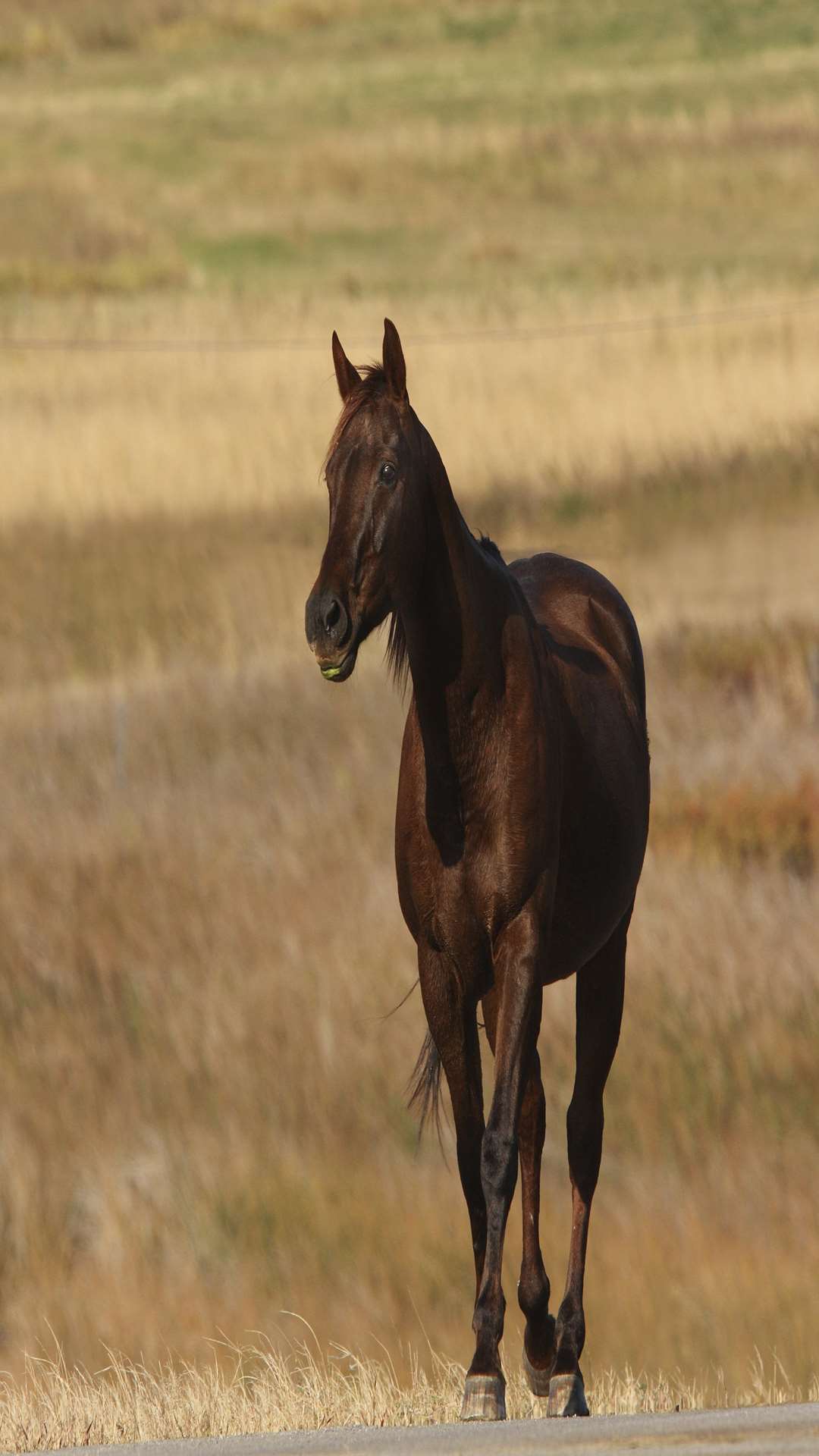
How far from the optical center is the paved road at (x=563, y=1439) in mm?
4852

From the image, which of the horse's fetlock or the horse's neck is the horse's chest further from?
the horse's fetlock

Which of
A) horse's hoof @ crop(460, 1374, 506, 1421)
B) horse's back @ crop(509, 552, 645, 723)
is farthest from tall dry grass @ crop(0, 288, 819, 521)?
horse's hoof @ crop(460, 1374, 506, 1421)

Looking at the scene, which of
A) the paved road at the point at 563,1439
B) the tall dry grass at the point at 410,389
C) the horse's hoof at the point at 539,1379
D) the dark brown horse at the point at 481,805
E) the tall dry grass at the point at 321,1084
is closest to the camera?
the paved road at the point at 563,1439

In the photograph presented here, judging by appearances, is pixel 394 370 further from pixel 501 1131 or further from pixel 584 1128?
pixel 584 1128

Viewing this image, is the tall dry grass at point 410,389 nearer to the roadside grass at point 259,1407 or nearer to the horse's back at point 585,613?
the horse's back at point 585,613

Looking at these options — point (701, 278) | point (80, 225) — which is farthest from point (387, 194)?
point (701, 278)

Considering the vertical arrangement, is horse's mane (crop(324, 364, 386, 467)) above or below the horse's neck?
above

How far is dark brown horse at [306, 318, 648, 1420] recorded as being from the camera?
5484mm

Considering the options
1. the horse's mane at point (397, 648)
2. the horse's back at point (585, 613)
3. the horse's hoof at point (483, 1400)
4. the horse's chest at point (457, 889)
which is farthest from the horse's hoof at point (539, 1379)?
the horse's back at point (585, 613)

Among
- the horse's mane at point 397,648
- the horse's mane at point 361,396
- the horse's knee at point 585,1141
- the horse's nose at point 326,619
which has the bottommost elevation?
the horse's knee at point 585,1141

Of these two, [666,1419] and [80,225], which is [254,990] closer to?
[666,1419]

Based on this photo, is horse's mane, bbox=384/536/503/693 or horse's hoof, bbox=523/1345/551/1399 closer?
horse's mane, bbox=384/536/503/693

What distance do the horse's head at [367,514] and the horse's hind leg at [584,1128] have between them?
6.45ft

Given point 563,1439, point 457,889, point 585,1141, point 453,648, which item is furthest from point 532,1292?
point 453,648
